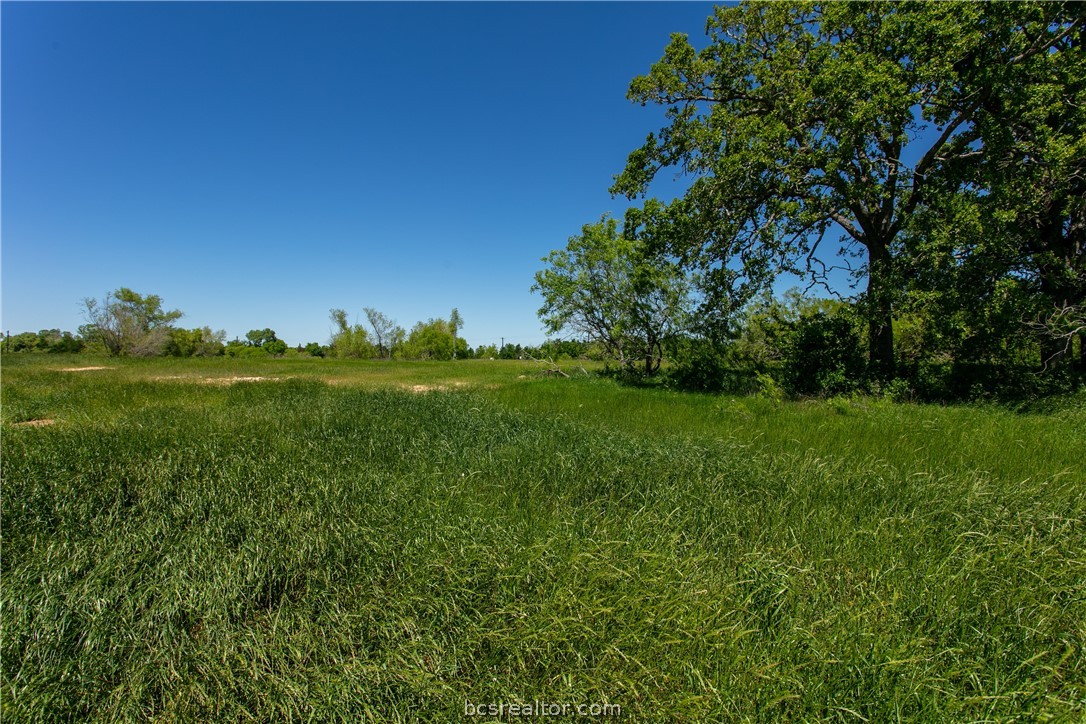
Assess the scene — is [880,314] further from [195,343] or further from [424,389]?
[195,343]

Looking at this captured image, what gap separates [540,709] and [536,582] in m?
0.83

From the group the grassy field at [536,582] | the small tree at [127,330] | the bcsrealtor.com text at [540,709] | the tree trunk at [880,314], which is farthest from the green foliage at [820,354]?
the small tree at [127,330]

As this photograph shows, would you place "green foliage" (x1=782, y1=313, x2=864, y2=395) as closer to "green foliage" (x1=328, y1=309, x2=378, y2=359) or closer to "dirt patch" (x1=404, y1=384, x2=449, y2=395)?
"dirt patch" (x1=404, y1=384, x2=449, y2=395)

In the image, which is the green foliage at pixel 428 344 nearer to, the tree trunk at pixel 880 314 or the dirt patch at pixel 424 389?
the dirt patch at pixel 424 389

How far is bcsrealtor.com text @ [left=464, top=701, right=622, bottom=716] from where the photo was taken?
1.88m

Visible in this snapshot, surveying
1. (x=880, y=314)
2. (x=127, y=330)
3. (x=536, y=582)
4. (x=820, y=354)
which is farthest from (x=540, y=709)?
(x=127, y=330)

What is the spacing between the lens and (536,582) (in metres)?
2.73

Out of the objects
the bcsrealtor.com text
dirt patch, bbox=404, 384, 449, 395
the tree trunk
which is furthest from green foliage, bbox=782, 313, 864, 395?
the bcsrealtor.com text

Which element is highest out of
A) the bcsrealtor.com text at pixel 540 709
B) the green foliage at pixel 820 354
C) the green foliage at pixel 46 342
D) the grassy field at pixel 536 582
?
the green foliage at pixel 46 342

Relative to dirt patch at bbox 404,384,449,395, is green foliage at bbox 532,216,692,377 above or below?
above

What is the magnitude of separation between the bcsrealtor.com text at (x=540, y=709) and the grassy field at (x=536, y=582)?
48 mm

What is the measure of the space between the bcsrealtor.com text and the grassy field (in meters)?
0.05

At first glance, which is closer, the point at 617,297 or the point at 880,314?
the point at 880,314

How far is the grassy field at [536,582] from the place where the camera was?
1.98 meters
